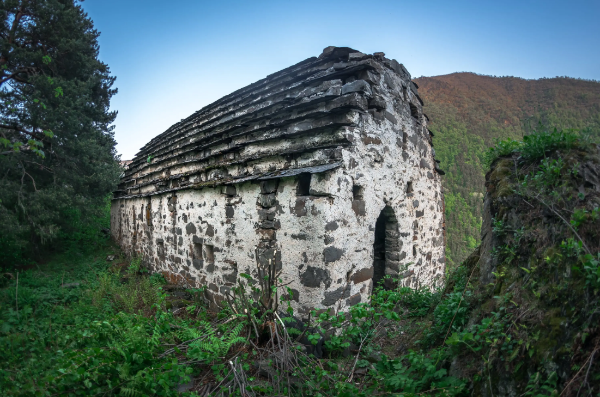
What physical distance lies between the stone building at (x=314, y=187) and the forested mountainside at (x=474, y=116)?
22.2ft

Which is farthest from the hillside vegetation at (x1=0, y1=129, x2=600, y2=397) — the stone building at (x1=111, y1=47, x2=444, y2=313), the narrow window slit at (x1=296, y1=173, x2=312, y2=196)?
the narrow window slit at (x1=296, y1=173, x2=312, y2=196)

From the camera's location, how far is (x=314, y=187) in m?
3.85

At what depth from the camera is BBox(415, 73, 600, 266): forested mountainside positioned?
41.4 feet

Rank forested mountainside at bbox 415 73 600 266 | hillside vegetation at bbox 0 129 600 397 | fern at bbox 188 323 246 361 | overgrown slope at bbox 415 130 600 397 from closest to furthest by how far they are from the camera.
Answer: overgrown slope at bbox 415 130 600 397 → hillside vegetation at bbox 0 129 600 397 → fern at bbox 188 323 246 361 → forested mountainside at bbox 415 73 600 266

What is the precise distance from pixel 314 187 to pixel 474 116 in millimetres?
16506

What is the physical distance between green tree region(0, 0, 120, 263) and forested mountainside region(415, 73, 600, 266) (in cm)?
1327

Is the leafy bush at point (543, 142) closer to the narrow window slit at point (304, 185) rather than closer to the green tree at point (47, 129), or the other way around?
the narrow window slit at point (304, 185)

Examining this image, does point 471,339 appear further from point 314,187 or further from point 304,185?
point 304,185

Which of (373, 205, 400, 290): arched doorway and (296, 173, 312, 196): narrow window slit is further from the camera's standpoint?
(373, 205, 400, 290): arched doorway

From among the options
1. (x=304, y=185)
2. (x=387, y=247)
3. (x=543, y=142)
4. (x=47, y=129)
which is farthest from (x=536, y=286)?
(x=47, y=129)

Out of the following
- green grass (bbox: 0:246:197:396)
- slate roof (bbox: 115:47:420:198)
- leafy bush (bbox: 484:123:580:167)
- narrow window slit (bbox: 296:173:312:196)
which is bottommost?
green grass (bbox: 0:246:197:396)

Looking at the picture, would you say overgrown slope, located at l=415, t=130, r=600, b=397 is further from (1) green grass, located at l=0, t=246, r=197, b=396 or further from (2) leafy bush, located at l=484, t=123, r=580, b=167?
(1) green grass, located at l=0, t=246, r=197, b=396

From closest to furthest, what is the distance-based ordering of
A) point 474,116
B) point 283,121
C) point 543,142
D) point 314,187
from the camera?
point 543,142 < point 314,187 < point 283,121 < point 474,116

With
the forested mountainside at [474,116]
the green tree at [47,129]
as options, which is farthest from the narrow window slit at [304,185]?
the forested mountainside at [474,116]
